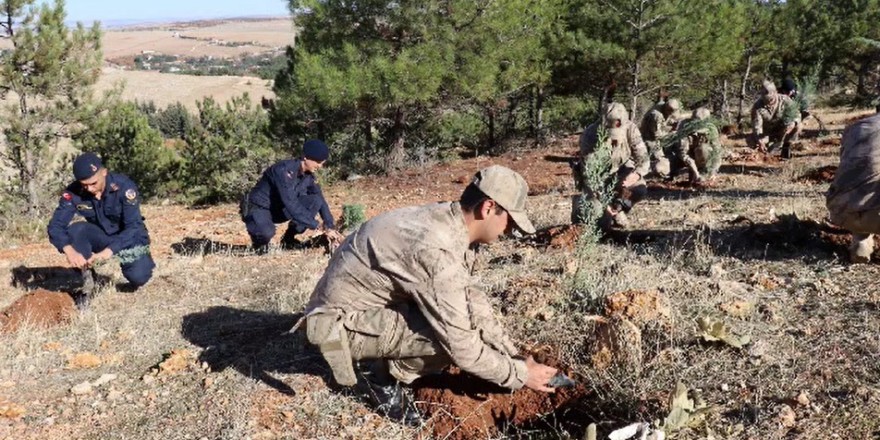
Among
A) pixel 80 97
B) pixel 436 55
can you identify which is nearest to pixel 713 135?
pixel 436 55

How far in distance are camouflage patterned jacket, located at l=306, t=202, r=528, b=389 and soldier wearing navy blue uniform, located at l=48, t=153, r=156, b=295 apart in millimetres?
2728

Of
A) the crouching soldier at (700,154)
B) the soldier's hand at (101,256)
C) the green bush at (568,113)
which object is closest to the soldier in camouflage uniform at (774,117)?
the crouching soldier at (700,154)

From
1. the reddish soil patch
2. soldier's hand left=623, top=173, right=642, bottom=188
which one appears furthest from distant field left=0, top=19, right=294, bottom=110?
soldier's hand left=623, top=173, right=642, bottom=188

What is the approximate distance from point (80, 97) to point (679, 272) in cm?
1057

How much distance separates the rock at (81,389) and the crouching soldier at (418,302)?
126 cm

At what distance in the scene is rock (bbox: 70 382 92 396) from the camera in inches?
129

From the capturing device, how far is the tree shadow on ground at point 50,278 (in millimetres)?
5562

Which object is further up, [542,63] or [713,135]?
[542,63]

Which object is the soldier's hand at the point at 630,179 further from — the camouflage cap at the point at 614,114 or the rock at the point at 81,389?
the rock at the point at 81,389

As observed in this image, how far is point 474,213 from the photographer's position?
103 inches

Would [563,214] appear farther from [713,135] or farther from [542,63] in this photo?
[542,63]

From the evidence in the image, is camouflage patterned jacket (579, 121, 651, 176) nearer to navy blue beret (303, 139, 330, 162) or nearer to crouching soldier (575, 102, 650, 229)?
crouching soldier (575, 102, 650, 229)

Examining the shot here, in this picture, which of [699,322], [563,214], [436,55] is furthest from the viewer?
[436,55]

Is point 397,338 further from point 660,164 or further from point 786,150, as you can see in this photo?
point 786,150
